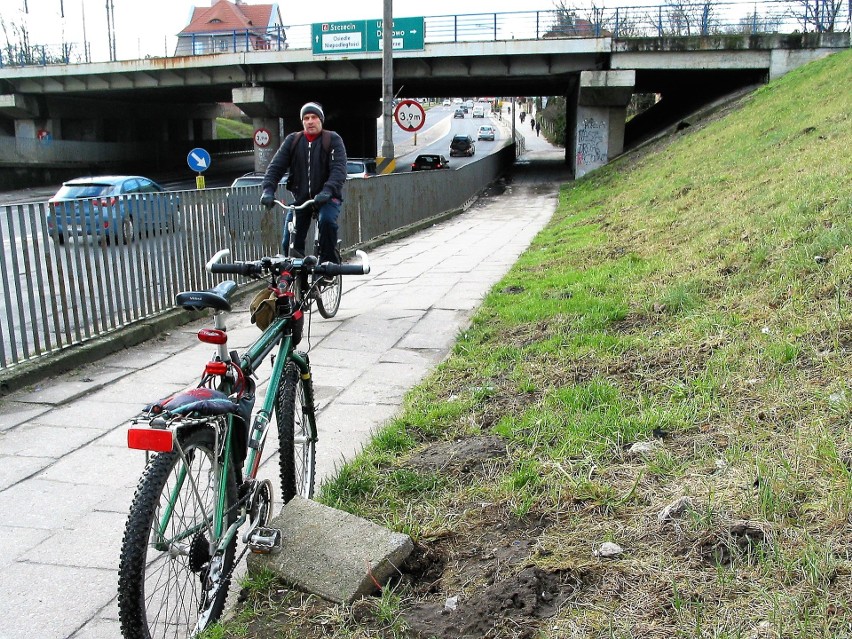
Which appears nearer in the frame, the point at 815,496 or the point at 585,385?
the point at 815,496

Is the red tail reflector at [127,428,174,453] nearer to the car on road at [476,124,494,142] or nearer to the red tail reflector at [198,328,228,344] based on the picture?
the red tail reflector at [198,328,228,344]

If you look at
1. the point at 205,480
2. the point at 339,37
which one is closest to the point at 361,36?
the point at 339,37

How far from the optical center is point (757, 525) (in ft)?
9.57

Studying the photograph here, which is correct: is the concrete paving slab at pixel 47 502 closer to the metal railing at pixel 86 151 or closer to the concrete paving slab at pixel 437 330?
the concrete paving slab at pixel 437 330

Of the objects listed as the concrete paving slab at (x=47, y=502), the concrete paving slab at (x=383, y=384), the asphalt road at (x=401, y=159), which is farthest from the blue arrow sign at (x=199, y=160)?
the concrete paving slab at (x=47, y=502)

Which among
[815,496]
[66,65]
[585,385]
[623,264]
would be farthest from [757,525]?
[66,65]

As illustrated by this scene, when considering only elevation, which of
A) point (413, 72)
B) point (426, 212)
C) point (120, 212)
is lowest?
point (426, 212)

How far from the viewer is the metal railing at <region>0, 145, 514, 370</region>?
6.16 meters

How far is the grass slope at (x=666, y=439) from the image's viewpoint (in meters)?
2.70

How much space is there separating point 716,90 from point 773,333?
31.9 metres

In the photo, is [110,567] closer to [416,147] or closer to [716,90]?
[716,90]

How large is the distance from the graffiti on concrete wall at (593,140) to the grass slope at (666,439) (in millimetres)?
25133

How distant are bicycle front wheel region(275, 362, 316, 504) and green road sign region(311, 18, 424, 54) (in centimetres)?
3082

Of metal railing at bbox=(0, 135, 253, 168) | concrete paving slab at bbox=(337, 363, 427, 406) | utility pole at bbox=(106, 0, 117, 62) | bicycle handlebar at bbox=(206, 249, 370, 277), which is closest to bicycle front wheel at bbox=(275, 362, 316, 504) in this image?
bicycle handlebar at bbox=(206, 249, 370, 277)
